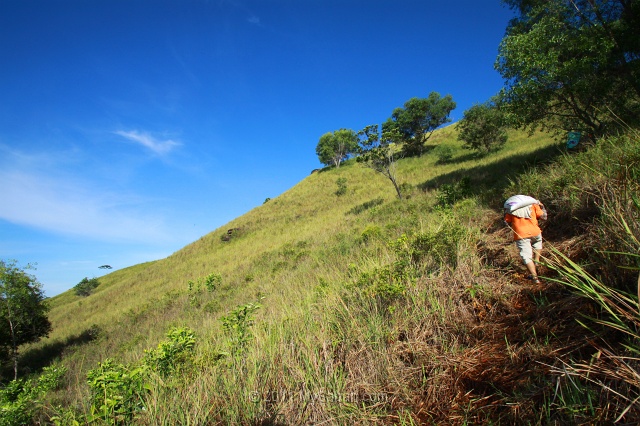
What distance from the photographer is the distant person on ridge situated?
382 cm

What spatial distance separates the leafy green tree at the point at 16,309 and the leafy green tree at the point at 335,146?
5338 cm

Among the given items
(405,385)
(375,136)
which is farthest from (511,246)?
(375,136)

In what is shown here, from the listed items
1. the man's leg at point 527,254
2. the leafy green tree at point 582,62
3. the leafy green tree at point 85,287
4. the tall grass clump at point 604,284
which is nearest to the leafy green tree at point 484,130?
the leafy green tree at point 582,62

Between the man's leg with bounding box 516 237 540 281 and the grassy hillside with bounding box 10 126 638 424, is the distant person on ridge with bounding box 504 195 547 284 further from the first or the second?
the grassy hillside with bounding box 10 126 638 424

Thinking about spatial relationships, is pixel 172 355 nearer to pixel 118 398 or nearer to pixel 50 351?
pixel 118 398

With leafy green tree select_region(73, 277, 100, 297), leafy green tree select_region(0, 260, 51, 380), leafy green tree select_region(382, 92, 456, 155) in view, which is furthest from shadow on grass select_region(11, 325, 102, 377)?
leafy green tree select_region(382, 92, 456, 155)

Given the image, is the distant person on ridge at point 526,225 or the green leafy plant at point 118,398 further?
the distant person on ridge at point 526,225

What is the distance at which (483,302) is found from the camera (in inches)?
127

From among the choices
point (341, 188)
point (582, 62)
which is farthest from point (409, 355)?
point (341, 188)

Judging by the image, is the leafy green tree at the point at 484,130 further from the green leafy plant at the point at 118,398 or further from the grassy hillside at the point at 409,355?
the green leafy plant at the point at 118,398

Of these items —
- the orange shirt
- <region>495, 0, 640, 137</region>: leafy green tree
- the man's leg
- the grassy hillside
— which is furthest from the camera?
<region>495, 0, 640, 137</region>: leafy green tree

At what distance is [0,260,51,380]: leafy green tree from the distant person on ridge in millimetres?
20908

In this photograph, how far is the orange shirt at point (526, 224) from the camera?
4016mm

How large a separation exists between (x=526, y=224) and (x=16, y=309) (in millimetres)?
21934
